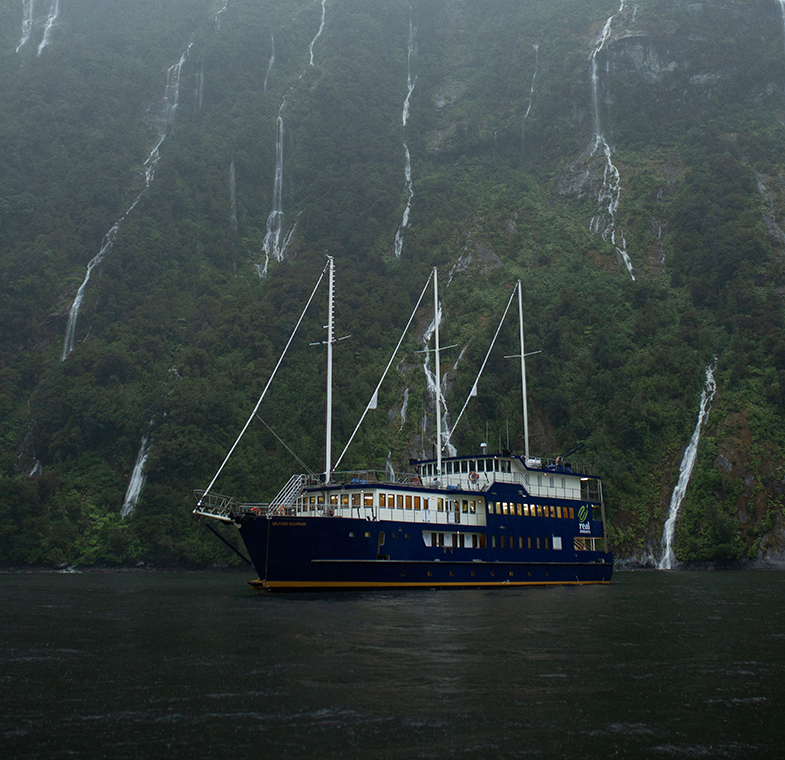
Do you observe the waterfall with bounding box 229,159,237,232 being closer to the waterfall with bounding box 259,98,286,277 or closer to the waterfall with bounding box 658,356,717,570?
the waterfall with bounding box 259,98,286,277

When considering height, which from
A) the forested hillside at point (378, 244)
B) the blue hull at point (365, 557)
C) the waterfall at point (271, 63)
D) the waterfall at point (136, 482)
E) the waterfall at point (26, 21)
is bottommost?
the blue hull at point (365, 557)

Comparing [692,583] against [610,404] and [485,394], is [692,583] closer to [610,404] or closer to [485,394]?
[610,404]

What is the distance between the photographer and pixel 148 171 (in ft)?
391

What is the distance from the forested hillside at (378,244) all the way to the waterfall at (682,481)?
0.67 m

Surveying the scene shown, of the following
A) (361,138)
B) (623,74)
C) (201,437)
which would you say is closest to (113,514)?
(201,437)

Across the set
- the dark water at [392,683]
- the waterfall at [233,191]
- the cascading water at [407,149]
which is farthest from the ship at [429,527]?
the waterfall at [233,191]

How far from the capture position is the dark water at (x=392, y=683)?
10.4 meters

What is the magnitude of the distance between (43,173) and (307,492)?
9801 cm

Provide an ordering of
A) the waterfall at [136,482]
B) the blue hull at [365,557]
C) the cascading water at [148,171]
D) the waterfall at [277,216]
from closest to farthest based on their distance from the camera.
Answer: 1. the blue hull at [365,557]
2. the waterfall at [136,482]
3. the cascading water at [148,171]
4. the waterfall at [277,216]

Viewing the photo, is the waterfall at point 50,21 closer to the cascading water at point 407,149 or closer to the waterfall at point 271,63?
the waterfall at point 271,63

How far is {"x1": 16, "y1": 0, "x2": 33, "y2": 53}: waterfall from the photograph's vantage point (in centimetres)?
14510

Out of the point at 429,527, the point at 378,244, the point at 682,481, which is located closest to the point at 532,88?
the point at 378,244

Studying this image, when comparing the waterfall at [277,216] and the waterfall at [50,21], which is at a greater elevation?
the waterfall at [50,21]

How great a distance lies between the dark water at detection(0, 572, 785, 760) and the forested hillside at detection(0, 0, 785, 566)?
42.8 meters
